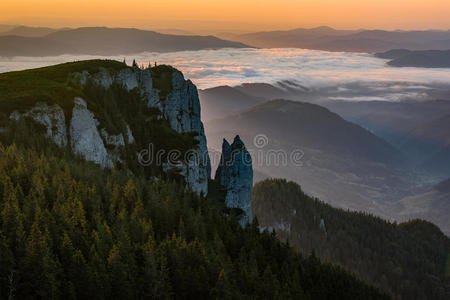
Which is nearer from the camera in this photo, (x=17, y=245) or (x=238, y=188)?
(x=17, y=245)

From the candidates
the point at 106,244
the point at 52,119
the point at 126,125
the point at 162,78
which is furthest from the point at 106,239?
the point at 162,78

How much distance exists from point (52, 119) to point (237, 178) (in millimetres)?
55816

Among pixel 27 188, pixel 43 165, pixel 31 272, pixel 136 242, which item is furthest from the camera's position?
pixel 43 165

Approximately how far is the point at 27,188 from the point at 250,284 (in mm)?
32249

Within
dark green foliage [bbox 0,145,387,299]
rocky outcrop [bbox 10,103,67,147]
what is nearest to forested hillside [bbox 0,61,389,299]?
dark green foliage [bbox 0,145,387,299]

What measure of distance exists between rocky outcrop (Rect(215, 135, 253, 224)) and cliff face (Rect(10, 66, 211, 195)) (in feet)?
28.3

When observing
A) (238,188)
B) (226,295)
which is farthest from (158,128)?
(226,295)

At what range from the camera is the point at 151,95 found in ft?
364

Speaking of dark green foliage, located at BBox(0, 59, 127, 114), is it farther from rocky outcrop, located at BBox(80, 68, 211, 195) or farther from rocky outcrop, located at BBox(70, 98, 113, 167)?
rocky outcrop, located at BBox(80, 68, 211, 195)

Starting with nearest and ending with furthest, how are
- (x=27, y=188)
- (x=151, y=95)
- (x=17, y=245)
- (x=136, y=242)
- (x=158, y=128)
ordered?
(x=17, y=245)
(x=136, y=242)
(x=27, y=188)
(x=158, y=128)
(x=151, y=95)

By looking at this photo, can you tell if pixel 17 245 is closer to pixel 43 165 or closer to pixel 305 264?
pixel 43 165

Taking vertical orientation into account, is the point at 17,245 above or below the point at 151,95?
below

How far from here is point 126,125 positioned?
93.9 meters

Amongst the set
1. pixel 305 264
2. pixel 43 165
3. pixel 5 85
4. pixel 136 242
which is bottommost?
pixel 305 264
